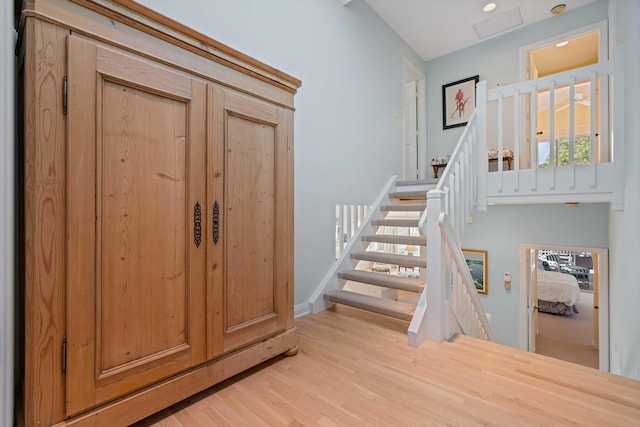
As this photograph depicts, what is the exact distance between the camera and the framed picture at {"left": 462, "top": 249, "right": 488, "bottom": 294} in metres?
4.71

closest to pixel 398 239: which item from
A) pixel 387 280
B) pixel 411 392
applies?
pixel 387 280

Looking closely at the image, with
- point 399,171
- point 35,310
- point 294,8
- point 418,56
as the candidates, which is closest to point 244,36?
point 294,8

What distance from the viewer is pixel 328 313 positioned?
2.83 meters

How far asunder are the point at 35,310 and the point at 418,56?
229 inches

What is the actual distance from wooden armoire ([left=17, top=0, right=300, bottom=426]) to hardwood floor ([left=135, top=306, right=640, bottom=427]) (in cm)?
14

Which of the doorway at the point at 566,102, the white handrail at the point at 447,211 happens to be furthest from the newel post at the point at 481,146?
the doorway at the point at 566,102

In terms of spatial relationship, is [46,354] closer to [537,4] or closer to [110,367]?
[110,367]

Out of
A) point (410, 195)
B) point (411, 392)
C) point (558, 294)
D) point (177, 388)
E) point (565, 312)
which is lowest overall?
point (565, 312)

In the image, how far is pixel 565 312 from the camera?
6.58 meters

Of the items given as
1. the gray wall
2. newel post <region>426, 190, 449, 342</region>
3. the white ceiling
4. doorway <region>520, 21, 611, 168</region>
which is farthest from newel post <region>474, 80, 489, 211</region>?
the white ceiling

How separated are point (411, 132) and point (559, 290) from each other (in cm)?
488

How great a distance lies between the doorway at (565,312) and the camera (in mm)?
3822

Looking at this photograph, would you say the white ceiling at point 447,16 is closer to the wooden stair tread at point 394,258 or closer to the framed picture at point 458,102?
the framed picture at point 458,102

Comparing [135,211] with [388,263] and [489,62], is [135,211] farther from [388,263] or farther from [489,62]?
[489,62]
